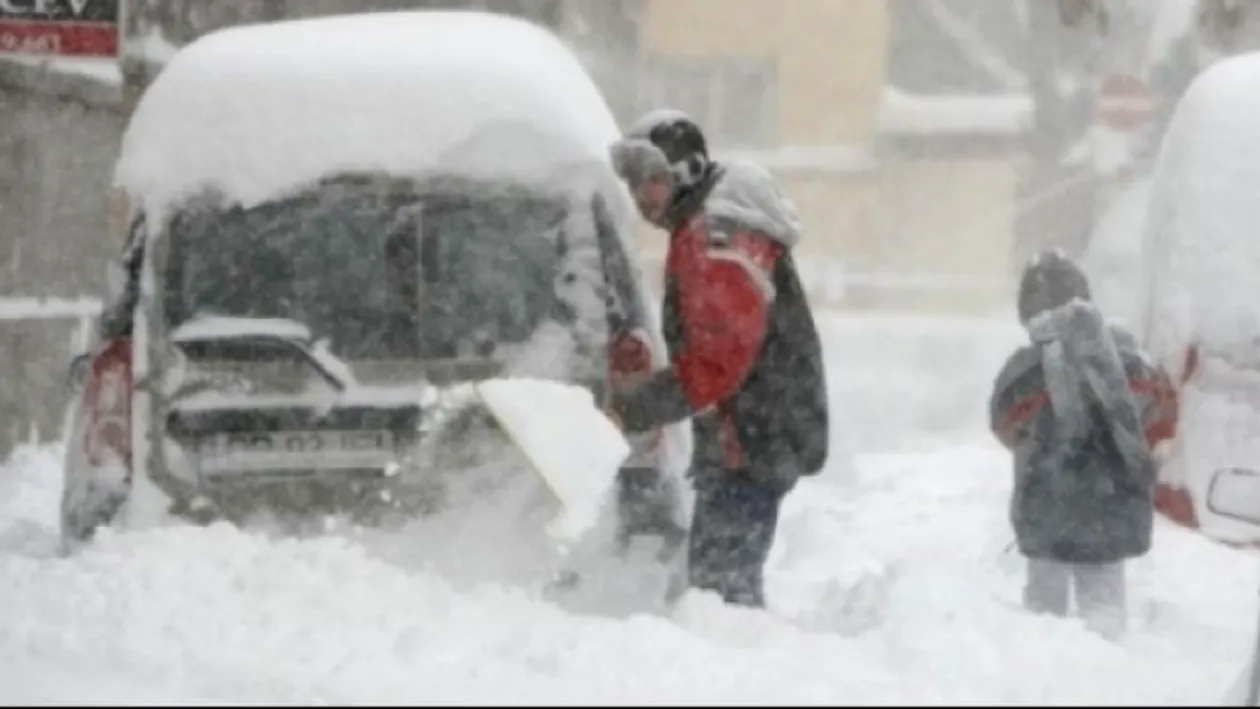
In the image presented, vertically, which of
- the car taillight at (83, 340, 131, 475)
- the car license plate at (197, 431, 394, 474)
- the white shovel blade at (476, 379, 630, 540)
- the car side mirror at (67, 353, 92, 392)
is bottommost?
the car side mirror at (67, 353, 92, 392)

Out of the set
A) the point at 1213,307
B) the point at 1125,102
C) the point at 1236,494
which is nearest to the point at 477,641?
the point at 1236,494

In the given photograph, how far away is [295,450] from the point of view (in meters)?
5.93

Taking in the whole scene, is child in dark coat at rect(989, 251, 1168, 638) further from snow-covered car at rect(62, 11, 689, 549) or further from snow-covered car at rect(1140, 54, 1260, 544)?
snow-covered car at rect(1140, 54, 1260, 544)

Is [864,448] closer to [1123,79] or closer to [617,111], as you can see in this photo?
[1123,79]

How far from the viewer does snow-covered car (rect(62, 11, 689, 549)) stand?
5.93m

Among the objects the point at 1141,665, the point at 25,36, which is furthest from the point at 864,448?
the point at 1141,665

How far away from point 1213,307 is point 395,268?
12.2 ft

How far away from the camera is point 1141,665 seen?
4723 mm

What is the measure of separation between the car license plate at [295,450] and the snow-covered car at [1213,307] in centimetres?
361

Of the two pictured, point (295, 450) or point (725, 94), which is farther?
point (725, 94)

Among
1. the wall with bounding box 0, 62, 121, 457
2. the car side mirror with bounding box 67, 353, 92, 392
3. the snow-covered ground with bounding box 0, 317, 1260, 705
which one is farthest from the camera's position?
the wall with bounding box 0, 62, 121, 457

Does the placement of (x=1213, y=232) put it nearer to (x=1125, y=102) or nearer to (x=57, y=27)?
(x=57, y=27)

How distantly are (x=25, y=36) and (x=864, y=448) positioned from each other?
305 inches

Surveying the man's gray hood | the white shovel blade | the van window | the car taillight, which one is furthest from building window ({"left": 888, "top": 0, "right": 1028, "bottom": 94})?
the man's gray hood
